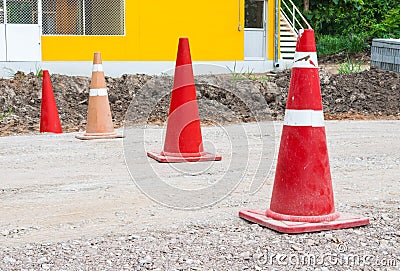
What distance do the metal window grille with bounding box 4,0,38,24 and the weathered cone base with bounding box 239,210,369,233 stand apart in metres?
Result: 14.7

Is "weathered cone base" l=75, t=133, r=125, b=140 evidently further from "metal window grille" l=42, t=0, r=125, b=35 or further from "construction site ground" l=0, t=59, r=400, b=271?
"metal window grille" l=42, t=0, r=125, b=35

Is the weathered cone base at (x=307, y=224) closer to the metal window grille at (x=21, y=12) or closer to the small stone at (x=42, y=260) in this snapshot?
the small stone at (x=42, y=260)

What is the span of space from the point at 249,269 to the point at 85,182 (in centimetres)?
279

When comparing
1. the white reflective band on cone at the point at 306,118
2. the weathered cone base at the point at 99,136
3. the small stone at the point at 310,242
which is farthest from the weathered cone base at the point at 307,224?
the weathered cone base at the point at 99,136

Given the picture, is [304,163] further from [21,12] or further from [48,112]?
[21,12]

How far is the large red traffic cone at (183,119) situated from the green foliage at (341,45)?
82.5ft

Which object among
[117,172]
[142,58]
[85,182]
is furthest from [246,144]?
[142,58]

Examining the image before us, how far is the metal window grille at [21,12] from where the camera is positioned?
17.9m

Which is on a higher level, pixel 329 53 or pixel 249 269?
pixel 329 53

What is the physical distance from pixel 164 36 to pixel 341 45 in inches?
590

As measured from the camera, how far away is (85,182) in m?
6.17

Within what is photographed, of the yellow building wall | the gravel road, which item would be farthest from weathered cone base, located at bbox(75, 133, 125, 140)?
the yellow building wall

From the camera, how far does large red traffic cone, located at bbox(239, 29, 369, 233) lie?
4.42 meters

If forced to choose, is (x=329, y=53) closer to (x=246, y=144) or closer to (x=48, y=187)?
(x=246, y=144)
